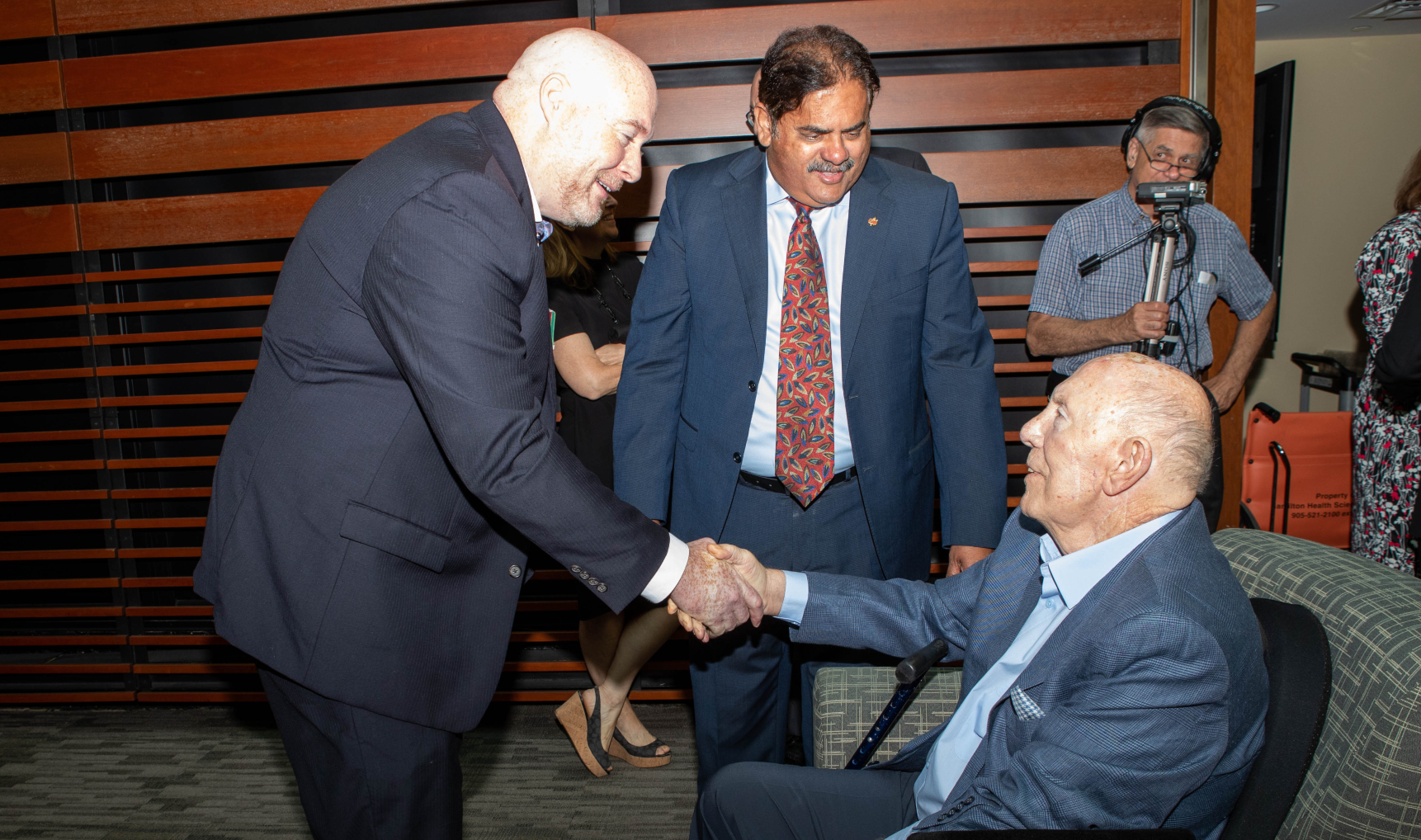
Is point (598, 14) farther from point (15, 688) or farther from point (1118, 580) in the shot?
point (15, 688)

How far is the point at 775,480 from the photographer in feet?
6.91

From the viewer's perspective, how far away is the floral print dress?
2.71m

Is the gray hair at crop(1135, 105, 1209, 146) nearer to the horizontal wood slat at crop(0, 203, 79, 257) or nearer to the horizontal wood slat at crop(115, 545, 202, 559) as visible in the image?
the horizontal wood slat at crop(115, 545, 202, 559)

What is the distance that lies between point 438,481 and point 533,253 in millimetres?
406

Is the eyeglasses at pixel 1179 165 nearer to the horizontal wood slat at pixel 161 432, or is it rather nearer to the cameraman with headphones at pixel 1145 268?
the cameraman with headphones at pixel 1145 268

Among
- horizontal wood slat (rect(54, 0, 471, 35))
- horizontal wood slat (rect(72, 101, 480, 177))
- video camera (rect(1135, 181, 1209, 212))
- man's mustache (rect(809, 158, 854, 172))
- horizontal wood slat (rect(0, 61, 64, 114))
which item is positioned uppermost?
horizontal wood slat (rect(54, 0, 471, 35))

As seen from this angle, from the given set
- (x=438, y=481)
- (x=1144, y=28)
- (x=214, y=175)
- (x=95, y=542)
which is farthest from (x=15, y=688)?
(x=1144, y=28)

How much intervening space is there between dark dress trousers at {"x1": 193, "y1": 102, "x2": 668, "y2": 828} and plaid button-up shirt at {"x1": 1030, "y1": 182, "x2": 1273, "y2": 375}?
2.12 meters

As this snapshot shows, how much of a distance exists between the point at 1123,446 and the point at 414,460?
44.0 inches

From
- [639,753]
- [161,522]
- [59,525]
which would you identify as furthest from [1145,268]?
[59,525]

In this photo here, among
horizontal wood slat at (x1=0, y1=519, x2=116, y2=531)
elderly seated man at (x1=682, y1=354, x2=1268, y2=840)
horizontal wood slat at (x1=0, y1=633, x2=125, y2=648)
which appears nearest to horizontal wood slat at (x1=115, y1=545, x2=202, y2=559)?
horizontal wood slat at (x1=0, y1=519, x2=116, y2=531)

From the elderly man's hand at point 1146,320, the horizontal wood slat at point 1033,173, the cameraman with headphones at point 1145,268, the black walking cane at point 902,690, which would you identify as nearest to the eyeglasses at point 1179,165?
the cameraman with headphones at point 1145,268

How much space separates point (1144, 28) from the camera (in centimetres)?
296

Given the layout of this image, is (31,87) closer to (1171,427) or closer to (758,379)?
(758,379)
